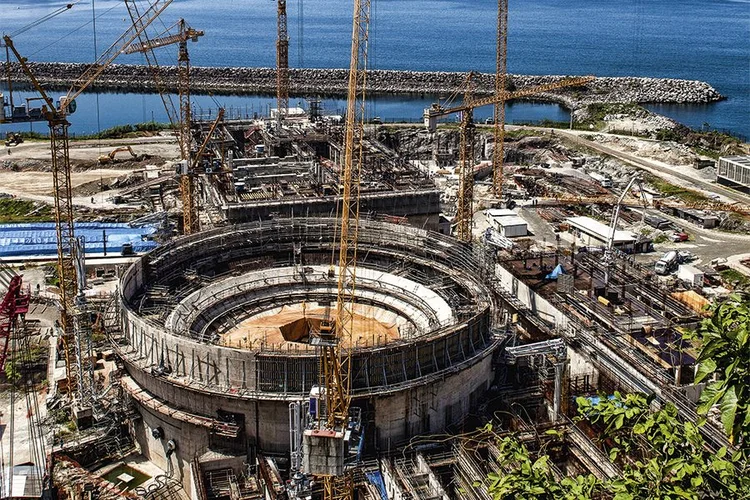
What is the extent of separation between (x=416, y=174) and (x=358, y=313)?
3108cm

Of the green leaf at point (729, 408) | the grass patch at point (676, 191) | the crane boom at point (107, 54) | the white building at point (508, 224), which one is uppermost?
the crane boom at point (107, 54)

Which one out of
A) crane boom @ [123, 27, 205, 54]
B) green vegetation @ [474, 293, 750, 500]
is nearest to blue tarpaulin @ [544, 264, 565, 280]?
green vegetation @ [474, 293, 750, 500]

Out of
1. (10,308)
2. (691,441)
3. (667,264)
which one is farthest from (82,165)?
(691,441)

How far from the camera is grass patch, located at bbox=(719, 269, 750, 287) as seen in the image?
7338cm

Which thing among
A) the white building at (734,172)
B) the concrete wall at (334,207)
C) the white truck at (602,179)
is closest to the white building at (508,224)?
the concrete wall at (334,207)

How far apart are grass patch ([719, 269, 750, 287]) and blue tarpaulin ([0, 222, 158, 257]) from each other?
180ft

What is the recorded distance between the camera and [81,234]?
8181cm

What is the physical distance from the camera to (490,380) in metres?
52.9

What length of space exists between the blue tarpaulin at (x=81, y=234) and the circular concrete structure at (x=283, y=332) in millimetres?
20031

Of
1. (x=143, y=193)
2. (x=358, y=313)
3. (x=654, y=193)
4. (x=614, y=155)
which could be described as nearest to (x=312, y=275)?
(x=358, y=313)

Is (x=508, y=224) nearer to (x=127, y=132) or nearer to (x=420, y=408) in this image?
(x=420, y=408)

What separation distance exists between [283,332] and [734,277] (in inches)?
1729

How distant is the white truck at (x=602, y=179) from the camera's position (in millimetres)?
106438

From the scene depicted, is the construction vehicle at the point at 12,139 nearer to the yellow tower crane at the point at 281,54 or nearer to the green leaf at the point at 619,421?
the yellow tower crane at the point at 281,54
